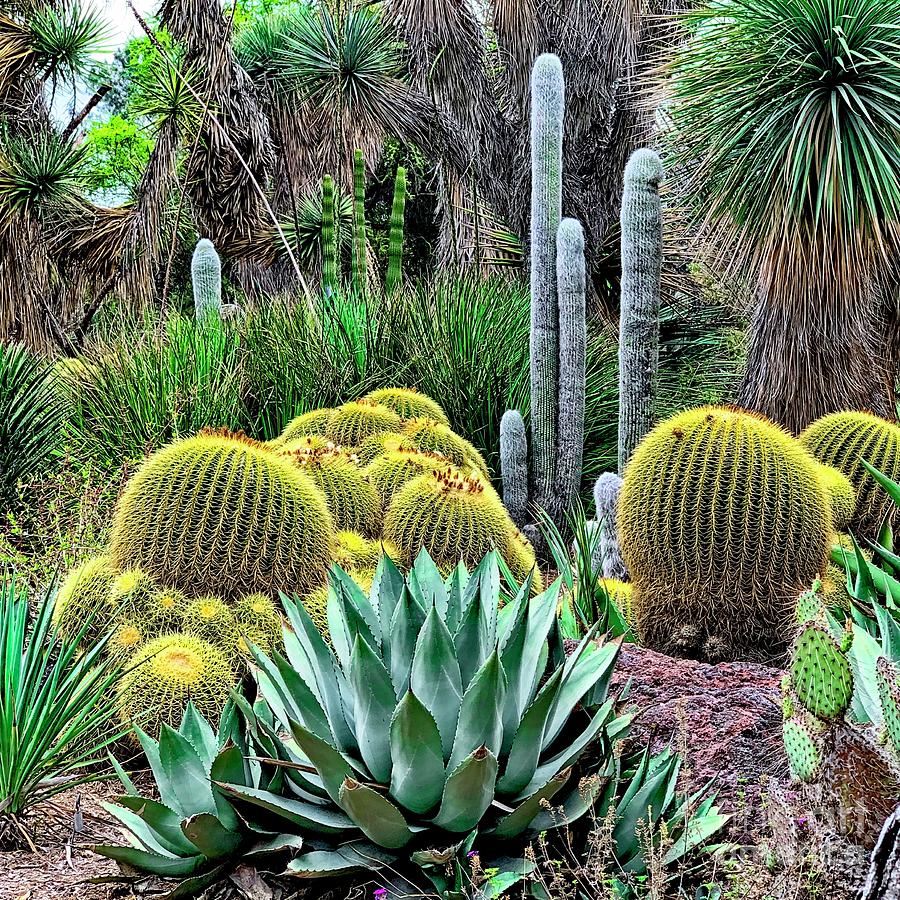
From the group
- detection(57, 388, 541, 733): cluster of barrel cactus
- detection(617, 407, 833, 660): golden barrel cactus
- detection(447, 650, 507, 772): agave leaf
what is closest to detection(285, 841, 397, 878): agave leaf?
detection(447, 650, 507, 772): agave leaf

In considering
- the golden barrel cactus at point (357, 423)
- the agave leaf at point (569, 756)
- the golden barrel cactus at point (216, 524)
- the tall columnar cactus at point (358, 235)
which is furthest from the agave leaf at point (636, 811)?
the tall columnar cactus at point (358, 235)

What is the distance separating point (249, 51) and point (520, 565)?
55.0 ft

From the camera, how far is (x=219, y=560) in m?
4.94

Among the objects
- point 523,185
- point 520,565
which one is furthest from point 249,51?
point 520,565

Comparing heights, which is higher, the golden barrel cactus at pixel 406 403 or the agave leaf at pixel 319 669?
the agave leaf at pixel 319 669

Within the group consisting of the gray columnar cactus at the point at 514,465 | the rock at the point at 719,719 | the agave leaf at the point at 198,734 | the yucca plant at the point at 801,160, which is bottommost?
the gray columnar cactus at the point at 514,465

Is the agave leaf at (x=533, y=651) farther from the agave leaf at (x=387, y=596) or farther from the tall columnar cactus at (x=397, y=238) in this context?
the tall columnar cactus at (x=397, y=238)

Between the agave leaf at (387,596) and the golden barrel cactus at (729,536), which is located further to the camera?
the golden barrel cactus at (729,536)

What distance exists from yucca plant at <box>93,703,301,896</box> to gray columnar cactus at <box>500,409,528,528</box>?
566 cm

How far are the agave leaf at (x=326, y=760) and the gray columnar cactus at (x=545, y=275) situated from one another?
6.15 meters

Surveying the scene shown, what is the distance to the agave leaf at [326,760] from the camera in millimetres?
2752

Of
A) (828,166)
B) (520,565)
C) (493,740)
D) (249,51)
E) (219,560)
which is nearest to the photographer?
(493,740)

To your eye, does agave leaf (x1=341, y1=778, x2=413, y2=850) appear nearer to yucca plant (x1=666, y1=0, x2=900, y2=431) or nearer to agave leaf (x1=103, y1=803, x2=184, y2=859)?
agave leaf (x1=103, y1=803, x2=184, y2=859)

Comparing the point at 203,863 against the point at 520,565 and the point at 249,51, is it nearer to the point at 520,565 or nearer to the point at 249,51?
the point at 520,565
